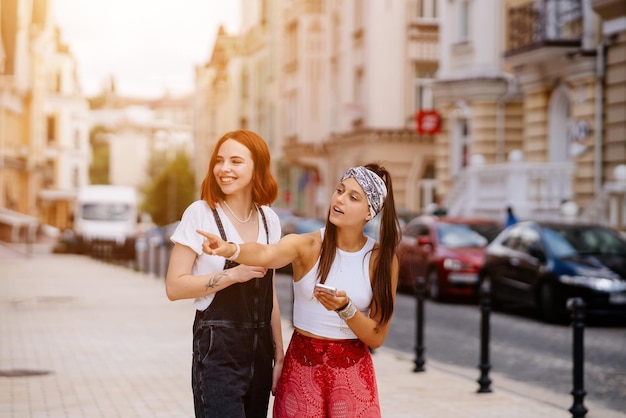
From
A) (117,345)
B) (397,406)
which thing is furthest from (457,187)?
(397,406)

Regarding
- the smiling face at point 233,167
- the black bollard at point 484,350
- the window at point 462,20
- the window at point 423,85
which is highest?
the window at point 462,20

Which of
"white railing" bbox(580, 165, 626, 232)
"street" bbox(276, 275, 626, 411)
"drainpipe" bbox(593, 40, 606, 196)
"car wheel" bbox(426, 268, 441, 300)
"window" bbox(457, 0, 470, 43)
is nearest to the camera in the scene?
"street" bbox(276, 275, 626, 411)

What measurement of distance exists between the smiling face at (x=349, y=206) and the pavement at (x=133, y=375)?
4383mm

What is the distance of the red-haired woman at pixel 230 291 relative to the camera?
5.10 m

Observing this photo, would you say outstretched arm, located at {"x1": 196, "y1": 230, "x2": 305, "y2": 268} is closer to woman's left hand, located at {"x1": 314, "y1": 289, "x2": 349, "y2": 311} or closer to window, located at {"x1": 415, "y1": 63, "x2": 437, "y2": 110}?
woman's left hand, located at {"x1": 314, "y1": 289, "x2": 349, "y2": 311}

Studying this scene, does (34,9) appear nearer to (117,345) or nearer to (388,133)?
(388,133)

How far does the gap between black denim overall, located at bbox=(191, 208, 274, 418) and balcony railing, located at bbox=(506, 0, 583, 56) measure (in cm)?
2429

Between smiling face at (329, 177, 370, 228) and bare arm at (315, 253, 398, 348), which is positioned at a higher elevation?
smiling face at (329, 177, 370, 228)

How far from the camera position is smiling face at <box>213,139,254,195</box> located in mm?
5246

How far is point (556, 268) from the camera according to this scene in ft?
59.5

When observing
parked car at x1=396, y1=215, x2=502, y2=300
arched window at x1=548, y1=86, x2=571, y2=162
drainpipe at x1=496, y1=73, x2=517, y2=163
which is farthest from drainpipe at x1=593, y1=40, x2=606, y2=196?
drainpipe at x1=496, y1=73, x2=517, y2=163

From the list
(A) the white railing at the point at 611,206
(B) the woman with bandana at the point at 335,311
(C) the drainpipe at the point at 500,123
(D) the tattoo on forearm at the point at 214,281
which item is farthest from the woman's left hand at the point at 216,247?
(C) the drainpipe at the point at 500,123

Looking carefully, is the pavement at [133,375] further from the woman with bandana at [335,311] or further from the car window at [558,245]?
the car window at [558,245]

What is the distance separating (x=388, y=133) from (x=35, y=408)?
35.3 m
